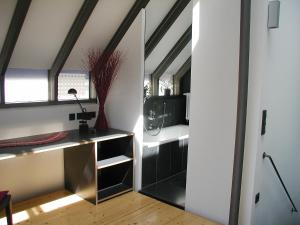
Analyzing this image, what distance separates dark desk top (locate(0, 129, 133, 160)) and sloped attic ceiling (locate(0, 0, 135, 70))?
2.84 ft

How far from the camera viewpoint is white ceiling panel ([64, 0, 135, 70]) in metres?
3.03

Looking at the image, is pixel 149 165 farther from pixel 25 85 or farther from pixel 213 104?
pixel 25 85

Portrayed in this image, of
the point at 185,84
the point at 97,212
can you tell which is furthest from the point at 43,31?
the point at 185,84

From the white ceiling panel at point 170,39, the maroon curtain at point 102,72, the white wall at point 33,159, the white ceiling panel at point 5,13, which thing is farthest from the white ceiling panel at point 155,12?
the white ceiling panel at point 5,13

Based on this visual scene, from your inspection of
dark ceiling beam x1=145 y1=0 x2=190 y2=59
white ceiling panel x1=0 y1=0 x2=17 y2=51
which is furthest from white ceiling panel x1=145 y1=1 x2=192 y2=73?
white ceiling panel x1=0 y1=0 x2=17 y2=51

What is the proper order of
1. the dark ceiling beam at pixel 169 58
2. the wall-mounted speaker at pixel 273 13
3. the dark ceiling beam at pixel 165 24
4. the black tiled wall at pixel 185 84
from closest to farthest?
the wall-mounted speaker at pixel 273 13 → the dark ceiling beam at pixel 165 24 → the dark ceiling beam at pixel 169 58 → the black tiled wall at pixel 185 84

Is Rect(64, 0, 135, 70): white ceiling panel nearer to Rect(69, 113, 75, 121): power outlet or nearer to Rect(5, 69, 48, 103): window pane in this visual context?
Rect(5, 69, 48, 103): window pane

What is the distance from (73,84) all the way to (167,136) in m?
1.52

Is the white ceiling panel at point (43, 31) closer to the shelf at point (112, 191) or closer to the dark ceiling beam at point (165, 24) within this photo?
the dark ceiling beam at point (165, 24)

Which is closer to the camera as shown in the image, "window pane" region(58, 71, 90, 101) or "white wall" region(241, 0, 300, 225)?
"white wall" region(241, 0, 300, 225)

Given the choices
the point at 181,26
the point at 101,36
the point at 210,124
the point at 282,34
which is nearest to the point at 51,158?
the point at 101,36

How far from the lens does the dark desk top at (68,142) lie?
2432 mm

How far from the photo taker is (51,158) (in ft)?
10.8

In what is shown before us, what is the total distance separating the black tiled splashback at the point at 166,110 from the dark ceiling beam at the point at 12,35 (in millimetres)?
2044
